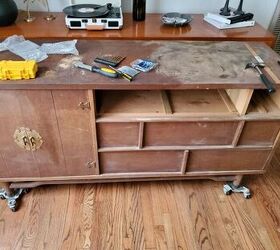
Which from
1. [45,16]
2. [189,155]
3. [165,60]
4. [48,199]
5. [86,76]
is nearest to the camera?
[86,76]

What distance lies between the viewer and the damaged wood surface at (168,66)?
91 cm

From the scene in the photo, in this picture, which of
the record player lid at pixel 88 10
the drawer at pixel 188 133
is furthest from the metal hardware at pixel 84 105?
the record player lid at pixel 88 10

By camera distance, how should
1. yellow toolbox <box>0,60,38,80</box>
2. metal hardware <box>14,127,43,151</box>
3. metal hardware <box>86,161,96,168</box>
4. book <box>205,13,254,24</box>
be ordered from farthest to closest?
book <box>205,13,254,24</box> < metal hardware <box>86,161,96,168</box> < metal hardware <box>14,127,43,151</box> < yellow toolbox <box>0,60,38,80</box>

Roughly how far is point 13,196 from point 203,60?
106cm

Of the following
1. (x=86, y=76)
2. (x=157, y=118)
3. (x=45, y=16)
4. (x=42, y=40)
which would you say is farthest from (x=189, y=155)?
(x=45, y=16)

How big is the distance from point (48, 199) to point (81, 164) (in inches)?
12.0

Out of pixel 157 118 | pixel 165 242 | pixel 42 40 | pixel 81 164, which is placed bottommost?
pixel 165 242

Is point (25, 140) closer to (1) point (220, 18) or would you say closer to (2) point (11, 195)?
(2) point (11, 195)

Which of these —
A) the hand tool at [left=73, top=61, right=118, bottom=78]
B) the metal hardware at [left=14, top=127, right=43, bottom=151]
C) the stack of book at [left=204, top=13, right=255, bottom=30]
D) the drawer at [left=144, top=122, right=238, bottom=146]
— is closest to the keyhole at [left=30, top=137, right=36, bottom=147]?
the metal hardware at [left=14, top=127, right=43, bottom=151]

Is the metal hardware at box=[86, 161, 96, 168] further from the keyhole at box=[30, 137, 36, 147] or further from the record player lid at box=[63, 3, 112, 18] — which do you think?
the record player lid at box=[63, 3, 112, 18]

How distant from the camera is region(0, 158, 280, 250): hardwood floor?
1.15 metres

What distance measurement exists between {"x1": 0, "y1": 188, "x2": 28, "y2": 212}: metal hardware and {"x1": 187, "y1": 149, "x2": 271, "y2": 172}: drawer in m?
0.82

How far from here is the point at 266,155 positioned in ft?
3.98

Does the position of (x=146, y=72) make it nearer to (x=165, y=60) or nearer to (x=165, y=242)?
(x=165, y=60)
